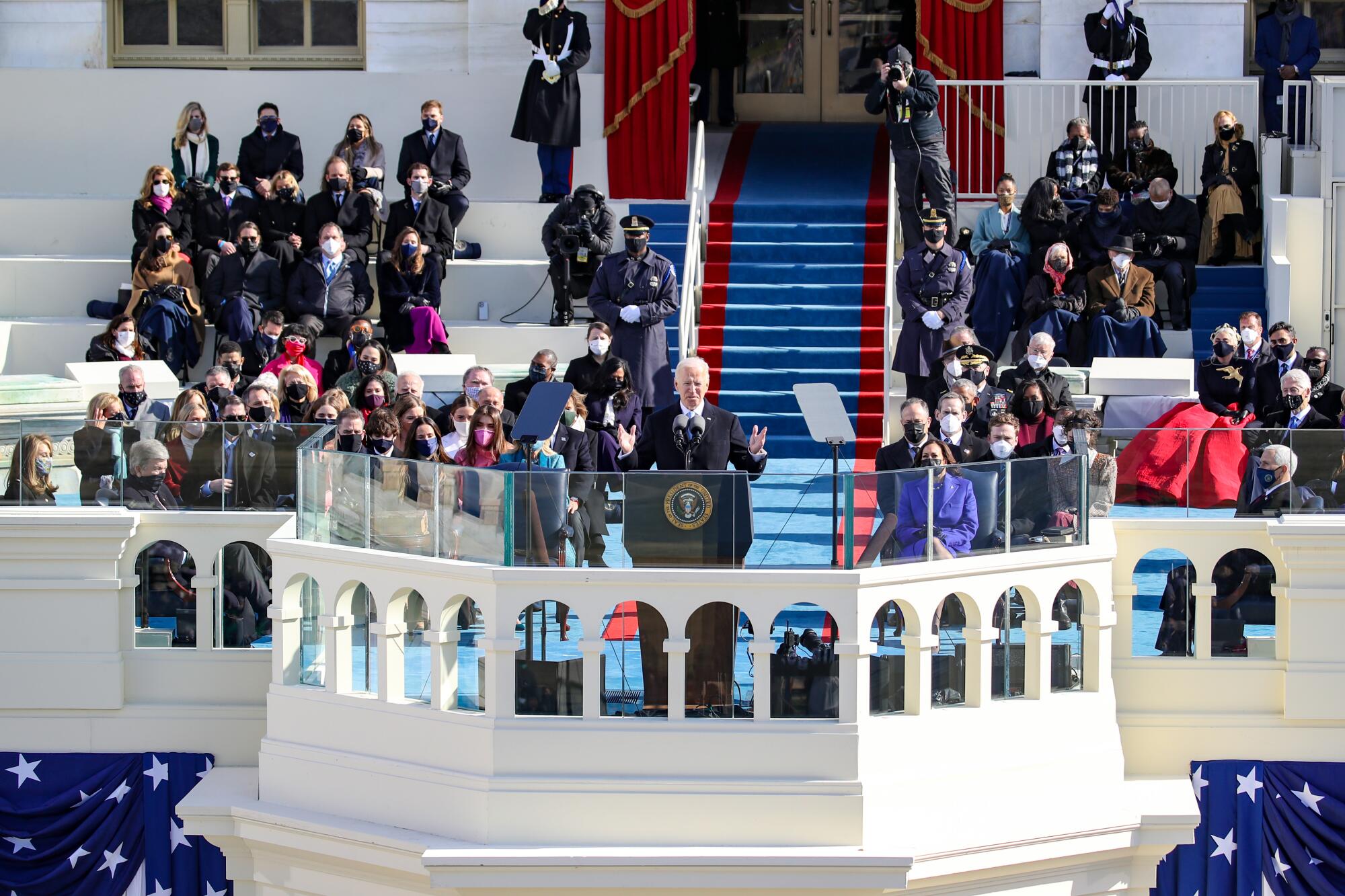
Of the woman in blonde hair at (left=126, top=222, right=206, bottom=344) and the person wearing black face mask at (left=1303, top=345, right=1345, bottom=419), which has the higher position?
the woman in blonde hair at (left=126, top=222, right=206, bottom=344)

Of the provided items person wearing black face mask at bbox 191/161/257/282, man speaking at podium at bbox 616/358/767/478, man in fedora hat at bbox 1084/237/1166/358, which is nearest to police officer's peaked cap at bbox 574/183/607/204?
person wearing black face mask at bbox 191/161/257/282

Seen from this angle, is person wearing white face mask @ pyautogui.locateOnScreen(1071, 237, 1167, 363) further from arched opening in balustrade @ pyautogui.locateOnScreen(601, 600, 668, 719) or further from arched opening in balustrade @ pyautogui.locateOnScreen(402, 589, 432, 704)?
arched opening in balustrade @ pyautogui.locateOnScreen(402, 589, 432, 704)

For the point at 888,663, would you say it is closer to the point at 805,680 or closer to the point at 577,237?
the point at 805,680

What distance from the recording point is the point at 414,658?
1432 centimetres

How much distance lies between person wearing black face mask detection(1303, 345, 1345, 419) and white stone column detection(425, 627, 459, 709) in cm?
697

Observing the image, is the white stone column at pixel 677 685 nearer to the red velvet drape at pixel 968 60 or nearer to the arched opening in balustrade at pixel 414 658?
the arched opening in balustrade at pixel 414 658

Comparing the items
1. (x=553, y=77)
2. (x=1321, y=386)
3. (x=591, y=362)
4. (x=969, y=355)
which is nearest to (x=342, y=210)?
(x=553, y=77)

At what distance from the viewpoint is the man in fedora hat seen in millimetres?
19688

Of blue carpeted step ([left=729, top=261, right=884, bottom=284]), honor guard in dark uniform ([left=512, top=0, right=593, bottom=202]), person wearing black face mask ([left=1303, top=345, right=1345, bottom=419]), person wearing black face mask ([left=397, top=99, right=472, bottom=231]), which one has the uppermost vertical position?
honor guard in dark uniform ([left=512, top=0, right=593, bottom=202])

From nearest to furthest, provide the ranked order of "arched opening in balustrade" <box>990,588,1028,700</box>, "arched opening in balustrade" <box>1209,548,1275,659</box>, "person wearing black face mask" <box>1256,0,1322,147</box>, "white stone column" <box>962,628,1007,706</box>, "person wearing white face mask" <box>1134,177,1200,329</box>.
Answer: "white stone column" <box>962,628,1007,706</box>, "arched opening in balustrade" <box>990,588,1028,700</box>, "arched opening in balustrade" <box>1209,548,1275,659</box>, "person wearing white face mask" <box>1134,177,1200,329</box>, "person wearing black face mask" <box>1256,0,1322,147</box>

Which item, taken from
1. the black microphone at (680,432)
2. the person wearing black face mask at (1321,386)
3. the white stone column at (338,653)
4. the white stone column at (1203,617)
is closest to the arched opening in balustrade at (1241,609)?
the white stone column at (1203,617)

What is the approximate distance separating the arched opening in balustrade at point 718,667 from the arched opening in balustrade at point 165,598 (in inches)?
161

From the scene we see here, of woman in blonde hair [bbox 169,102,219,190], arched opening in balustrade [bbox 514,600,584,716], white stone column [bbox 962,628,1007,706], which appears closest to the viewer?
arched opening in balustrade [bbox 514,600,584,716]

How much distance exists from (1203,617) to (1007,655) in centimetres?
181
